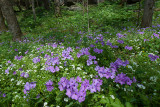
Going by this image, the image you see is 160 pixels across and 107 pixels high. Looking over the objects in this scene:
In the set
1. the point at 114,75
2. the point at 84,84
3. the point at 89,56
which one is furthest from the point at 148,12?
the point at 84,84

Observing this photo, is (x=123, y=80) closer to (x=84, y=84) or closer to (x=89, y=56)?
(x=84, y=84)

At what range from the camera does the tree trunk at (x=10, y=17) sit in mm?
5502

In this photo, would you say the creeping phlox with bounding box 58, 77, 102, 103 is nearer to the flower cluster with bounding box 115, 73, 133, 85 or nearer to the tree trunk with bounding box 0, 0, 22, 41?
the flower cluster with bounding box 115, 73, 133, 85

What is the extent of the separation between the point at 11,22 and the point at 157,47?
720cm

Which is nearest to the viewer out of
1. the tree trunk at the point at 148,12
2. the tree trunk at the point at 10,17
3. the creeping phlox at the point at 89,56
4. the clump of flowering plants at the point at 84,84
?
the clump of flowering plants at the point at 84,84

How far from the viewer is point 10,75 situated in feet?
9.22

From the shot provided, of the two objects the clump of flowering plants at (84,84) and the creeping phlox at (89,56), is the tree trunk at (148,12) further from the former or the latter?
the creeping phlox at (89,56)

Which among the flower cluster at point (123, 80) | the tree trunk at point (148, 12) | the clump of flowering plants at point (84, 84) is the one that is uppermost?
the tree trunk at point (148, 12)

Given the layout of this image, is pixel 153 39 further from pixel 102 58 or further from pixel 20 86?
pixel 20 86

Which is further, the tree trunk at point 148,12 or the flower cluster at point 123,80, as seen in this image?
the tree trunk at point 148,12

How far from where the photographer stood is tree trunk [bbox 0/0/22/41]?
5.50 meters

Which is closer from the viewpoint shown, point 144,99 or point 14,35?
point 144,99

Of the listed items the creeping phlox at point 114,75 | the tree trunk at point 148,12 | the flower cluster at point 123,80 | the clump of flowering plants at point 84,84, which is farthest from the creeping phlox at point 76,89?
the tree trunk at point 148,12

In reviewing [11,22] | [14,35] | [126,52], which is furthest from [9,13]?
[126,52]
